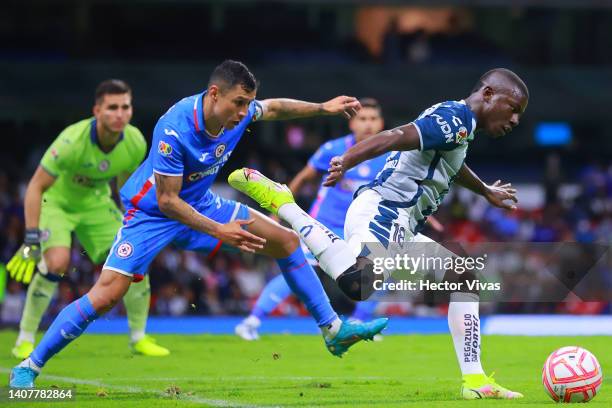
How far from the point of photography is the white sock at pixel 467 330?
736cm

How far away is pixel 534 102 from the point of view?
2281 cm

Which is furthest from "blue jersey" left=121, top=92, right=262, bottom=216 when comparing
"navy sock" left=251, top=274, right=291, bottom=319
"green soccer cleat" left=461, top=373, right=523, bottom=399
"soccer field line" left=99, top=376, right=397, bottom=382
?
"navy sock" left=251, top=274, right=291, bottom=319

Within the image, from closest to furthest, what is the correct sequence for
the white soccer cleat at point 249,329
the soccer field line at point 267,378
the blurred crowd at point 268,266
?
the soccer field line at point 267,378, the white soccer cleat at point 249,329, the blurred crowd at point 268,266

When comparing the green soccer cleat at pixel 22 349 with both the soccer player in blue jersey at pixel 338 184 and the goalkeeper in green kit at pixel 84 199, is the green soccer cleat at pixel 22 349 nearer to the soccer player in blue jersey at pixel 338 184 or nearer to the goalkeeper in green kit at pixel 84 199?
the goalkeeper in green kit at pixel 84 199

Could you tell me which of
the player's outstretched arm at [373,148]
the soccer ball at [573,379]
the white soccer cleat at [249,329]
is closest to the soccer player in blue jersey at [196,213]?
the player's outstretched arm at [373,148]

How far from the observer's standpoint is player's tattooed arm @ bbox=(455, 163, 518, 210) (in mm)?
8188

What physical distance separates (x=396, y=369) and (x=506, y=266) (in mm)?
9046

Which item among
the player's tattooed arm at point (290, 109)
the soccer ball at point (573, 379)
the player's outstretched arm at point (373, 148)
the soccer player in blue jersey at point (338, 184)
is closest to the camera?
the player's outstretched arm at point (373, 148)

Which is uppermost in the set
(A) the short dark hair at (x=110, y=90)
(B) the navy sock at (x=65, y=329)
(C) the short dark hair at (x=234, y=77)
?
(C) the short dark hair at (x=234, y=77)

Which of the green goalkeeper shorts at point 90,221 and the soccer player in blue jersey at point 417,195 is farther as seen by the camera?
the green goalkeeper shorts at point 90,221

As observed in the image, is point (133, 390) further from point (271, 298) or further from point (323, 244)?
point (271, 298)

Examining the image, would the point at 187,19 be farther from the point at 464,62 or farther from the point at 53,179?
the point at 53,179

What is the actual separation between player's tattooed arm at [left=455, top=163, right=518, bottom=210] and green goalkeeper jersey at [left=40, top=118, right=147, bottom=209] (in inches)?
134

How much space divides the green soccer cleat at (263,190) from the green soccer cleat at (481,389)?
5.39 ft
